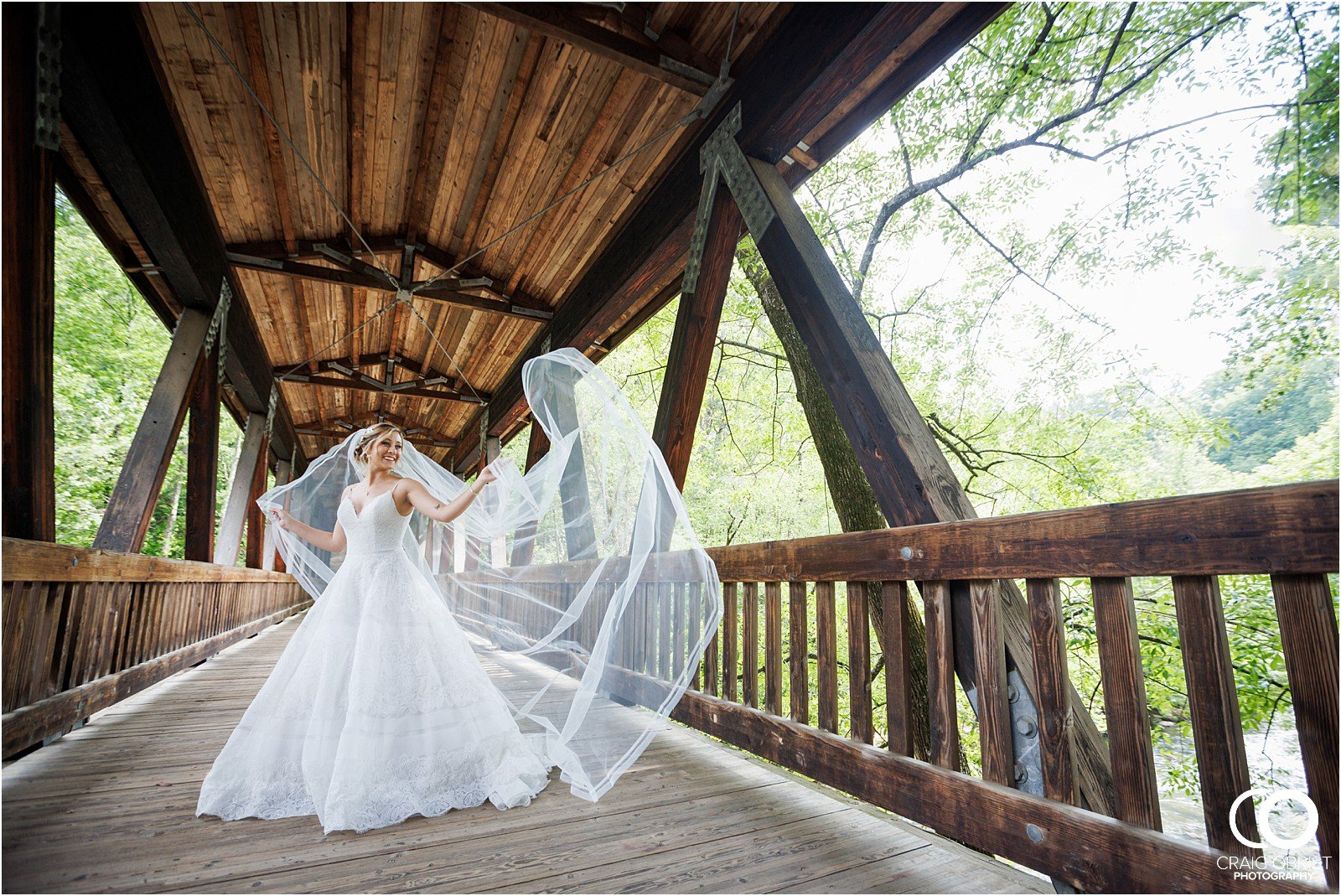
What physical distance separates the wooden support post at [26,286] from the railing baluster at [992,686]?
8.20ft

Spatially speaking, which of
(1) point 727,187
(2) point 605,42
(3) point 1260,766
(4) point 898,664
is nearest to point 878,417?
(4) point 898,664

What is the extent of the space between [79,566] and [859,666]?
2.79 m

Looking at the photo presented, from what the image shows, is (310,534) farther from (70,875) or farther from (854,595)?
(854,595)

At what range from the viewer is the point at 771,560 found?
2.23 m

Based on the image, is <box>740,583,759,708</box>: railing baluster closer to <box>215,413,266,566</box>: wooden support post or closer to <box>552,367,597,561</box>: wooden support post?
<box>552,367,597,561</box>: wooden support post

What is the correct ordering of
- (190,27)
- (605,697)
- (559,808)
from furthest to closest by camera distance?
(190,27) → (605,697) → (559,808)

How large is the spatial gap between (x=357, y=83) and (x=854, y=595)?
11.0ft

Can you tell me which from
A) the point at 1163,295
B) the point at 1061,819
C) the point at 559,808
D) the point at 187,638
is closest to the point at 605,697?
the point at 559,808

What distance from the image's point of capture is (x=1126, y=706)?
3.85 ft

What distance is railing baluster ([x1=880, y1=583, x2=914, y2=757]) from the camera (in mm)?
1635

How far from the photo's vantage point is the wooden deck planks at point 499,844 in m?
1.36

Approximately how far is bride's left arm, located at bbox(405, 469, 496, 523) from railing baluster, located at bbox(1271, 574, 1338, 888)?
2035mm

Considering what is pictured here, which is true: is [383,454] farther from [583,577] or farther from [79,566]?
[79,566]

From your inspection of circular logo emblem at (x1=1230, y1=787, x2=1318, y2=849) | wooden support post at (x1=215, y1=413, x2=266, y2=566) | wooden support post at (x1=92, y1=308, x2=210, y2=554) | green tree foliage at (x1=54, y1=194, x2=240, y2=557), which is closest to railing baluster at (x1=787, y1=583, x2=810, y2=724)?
circular logo emblem at (x1=1230, y1=787, x2=1318, y2=849)
